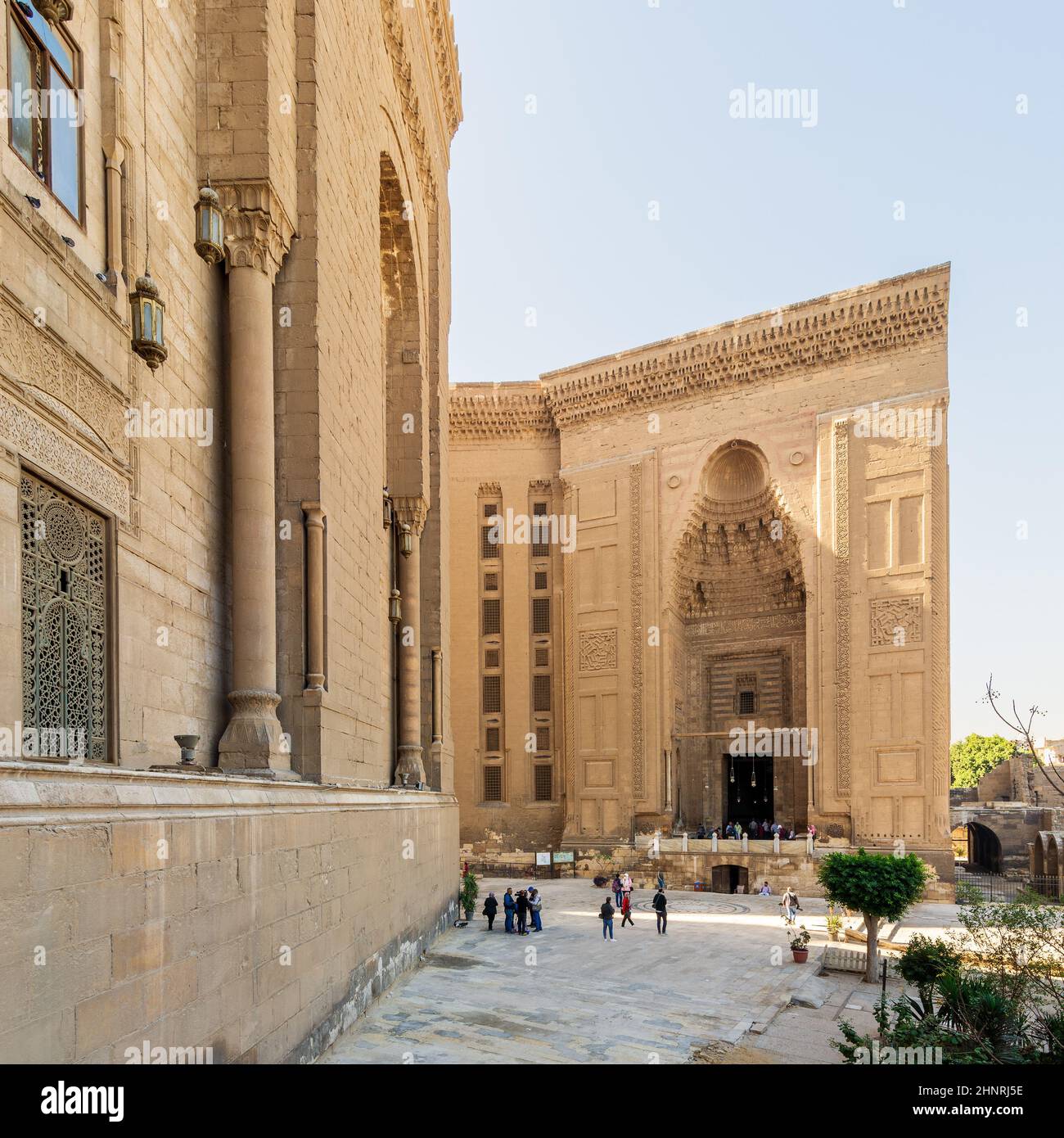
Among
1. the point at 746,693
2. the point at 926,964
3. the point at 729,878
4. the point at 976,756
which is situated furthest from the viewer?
the point at 976,756

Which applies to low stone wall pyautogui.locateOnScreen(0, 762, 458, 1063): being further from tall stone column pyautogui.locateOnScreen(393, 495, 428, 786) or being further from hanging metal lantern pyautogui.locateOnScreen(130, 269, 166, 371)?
tall stone column pyautogui.locateOnScreen(393, 495, 428, 786)

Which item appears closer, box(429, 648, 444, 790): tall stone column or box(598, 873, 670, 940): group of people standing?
box(598, 873, 670, 940): group of people standing

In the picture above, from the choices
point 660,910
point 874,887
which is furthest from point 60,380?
point 660,910

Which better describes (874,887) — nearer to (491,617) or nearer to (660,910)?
(660,910)

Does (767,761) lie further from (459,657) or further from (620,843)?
(459,657)

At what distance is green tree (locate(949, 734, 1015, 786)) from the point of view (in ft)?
195

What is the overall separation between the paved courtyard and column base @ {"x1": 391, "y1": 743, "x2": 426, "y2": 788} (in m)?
2.71

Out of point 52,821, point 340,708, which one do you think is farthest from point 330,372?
point 52,821

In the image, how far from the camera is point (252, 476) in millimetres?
8562

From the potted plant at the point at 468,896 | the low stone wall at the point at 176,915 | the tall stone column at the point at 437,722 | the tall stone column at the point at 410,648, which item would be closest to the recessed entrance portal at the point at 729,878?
the potted plant at the point at 468,896

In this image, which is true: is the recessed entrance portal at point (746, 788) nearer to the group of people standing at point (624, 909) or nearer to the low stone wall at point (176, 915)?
the group of people standing at point (624, 909)

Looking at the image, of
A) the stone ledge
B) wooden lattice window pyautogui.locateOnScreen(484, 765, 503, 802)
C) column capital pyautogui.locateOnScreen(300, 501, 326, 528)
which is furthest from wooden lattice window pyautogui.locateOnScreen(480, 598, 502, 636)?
the stone ledge

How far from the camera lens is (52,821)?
12.8 feet

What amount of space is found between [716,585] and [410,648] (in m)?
14.7
